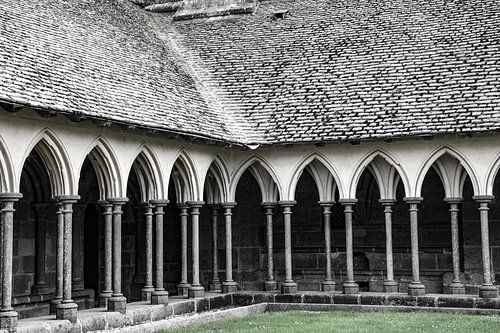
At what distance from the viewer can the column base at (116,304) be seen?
14852 mm

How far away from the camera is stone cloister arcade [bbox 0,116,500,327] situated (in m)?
15.4

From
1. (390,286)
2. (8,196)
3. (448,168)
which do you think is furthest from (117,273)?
(448,168)

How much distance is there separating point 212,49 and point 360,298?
26.8 ft

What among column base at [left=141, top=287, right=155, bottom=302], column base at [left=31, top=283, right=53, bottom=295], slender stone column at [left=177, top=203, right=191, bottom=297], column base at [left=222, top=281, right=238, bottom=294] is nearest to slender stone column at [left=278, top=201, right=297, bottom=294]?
column base at [left=222, top=281, right=238, bottom=294]

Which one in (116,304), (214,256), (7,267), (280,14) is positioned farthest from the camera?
(280,14)

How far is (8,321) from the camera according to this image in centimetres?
1216

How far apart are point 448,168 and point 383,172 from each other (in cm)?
144

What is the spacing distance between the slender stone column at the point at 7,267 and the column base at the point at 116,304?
2606 mm

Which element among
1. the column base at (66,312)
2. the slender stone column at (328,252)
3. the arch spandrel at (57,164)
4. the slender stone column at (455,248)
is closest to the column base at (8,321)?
the column base at (66,312)

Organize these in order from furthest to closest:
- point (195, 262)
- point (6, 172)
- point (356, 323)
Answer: point (195, 262) → point (356, 323) → point (6, 172)

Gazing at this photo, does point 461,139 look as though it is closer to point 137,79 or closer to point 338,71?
point 338,71

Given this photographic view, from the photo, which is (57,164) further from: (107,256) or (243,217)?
(243,217)

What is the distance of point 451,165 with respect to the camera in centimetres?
1827

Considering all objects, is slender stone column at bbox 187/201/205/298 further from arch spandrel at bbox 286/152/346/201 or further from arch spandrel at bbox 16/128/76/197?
arch spandrel at bbox 16/128/76/197
